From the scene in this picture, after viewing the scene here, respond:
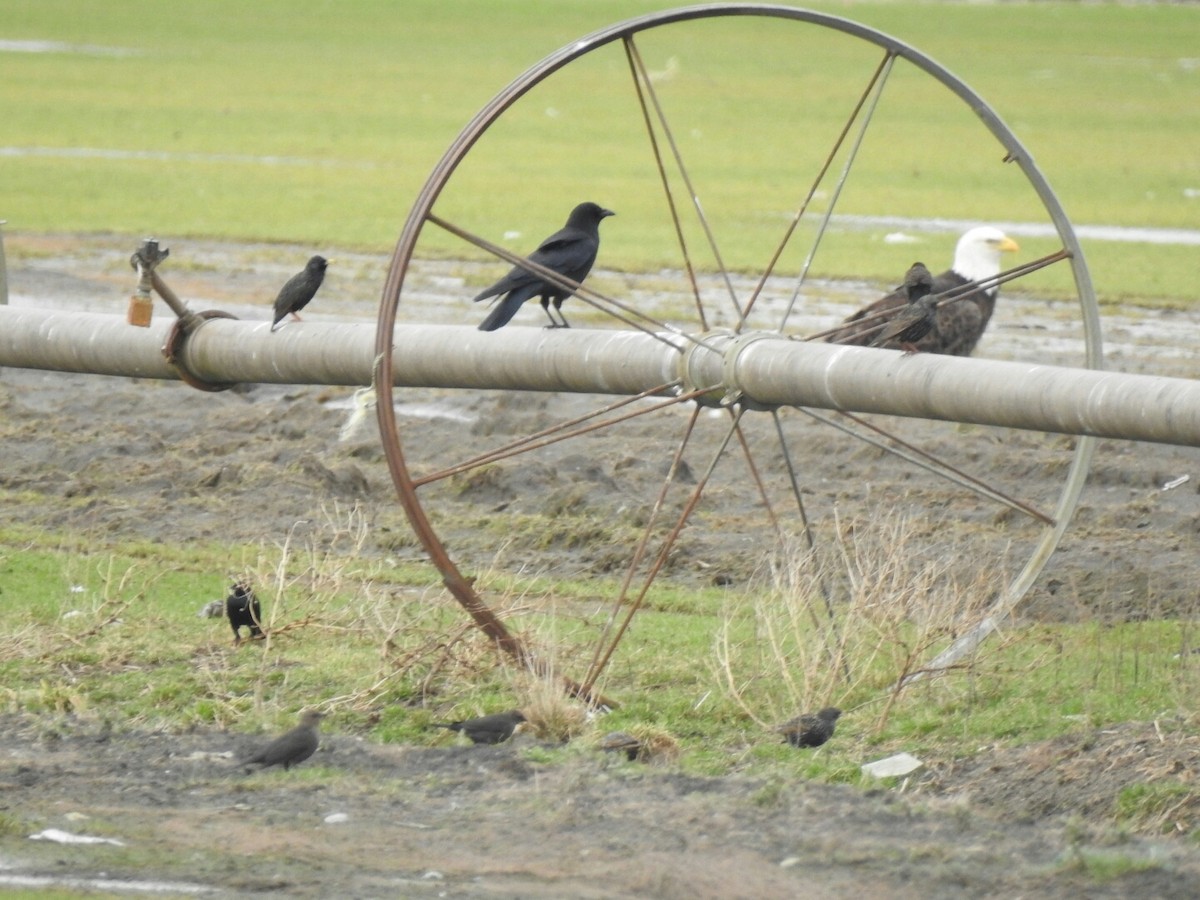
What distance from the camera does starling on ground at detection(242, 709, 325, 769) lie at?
Result: 7055 millimetres

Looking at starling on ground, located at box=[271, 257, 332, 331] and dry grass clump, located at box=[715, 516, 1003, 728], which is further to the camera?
starling on ground, located at box=[271, 257, 332, 331]

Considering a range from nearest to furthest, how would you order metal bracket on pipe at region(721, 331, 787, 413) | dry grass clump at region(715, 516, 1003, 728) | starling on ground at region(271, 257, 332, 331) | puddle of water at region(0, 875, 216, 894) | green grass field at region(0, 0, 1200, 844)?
puddle of water at region(0, 875, 216, 894), metal bracket on pipe at region(721, 331, 787, 413), dry grass clump at region(715, 516, 1003, 728), green grass field at region(0, 0, 1200, 844), starling on ground at region(271, 257, 332, 331)

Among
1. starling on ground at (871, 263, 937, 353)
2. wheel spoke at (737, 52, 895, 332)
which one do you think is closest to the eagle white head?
wheel spoke at (737, 52, 895, 332)

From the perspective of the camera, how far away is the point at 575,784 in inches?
266

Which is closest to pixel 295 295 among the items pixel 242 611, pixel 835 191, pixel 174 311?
pixel 174 311

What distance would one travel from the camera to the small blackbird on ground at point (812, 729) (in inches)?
287

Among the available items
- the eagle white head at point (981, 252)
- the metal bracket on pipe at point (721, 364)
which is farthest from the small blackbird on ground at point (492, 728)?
the eagle white head at point (981, 252)

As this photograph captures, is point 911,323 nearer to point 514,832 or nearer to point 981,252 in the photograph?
point 514,832

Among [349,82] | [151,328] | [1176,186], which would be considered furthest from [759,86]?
[151,328]

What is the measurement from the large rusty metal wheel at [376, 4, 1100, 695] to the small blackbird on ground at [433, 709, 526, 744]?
304 millimetres

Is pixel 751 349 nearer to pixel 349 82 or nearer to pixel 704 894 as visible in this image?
pixel 704 894

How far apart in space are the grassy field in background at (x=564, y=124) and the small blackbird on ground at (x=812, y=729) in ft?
40.4

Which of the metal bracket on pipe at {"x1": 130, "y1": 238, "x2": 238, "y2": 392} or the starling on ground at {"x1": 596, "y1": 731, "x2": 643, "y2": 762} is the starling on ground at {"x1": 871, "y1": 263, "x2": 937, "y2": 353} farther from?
the metal bracket on pipe at {"x1": 130, "y1": 238, "x2": 238, "y2": 392}

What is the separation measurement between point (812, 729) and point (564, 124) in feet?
97.8
